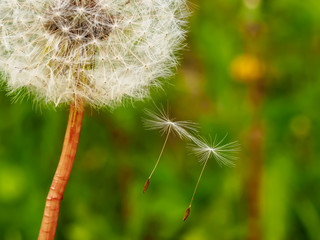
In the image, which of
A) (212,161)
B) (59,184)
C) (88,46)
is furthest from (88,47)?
(212,161)

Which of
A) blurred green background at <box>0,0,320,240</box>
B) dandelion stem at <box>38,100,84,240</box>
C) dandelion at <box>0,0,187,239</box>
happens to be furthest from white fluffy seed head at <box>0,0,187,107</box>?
blurred green background at <box>0,0,320,240</box>

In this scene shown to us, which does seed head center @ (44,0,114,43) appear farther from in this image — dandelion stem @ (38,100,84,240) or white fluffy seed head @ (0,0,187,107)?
dandelion stem @ (38,100,84,240)

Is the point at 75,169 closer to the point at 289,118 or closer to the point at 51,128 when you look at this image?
the point at 51,128

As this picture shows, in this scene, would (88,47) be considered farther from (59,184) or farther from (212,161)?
(212,161)

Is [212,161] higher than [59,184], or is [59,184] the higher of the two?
A: [59,184]

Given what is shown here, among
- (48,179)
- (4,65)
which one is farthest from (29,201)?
(4,65)

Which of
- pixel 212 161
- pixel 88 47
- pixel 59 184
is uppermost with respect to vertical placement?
pixel 88 47

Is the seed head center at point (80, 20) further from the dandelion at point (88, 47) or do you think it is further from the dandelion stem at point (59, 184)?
the dandelion stem at point (59, 184)

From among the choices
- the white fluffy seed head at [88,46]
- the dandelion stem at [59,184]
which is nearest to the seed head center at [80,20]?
the white fluffy seed head at [88,46]

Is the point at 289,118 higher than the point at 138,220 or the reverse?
higher
